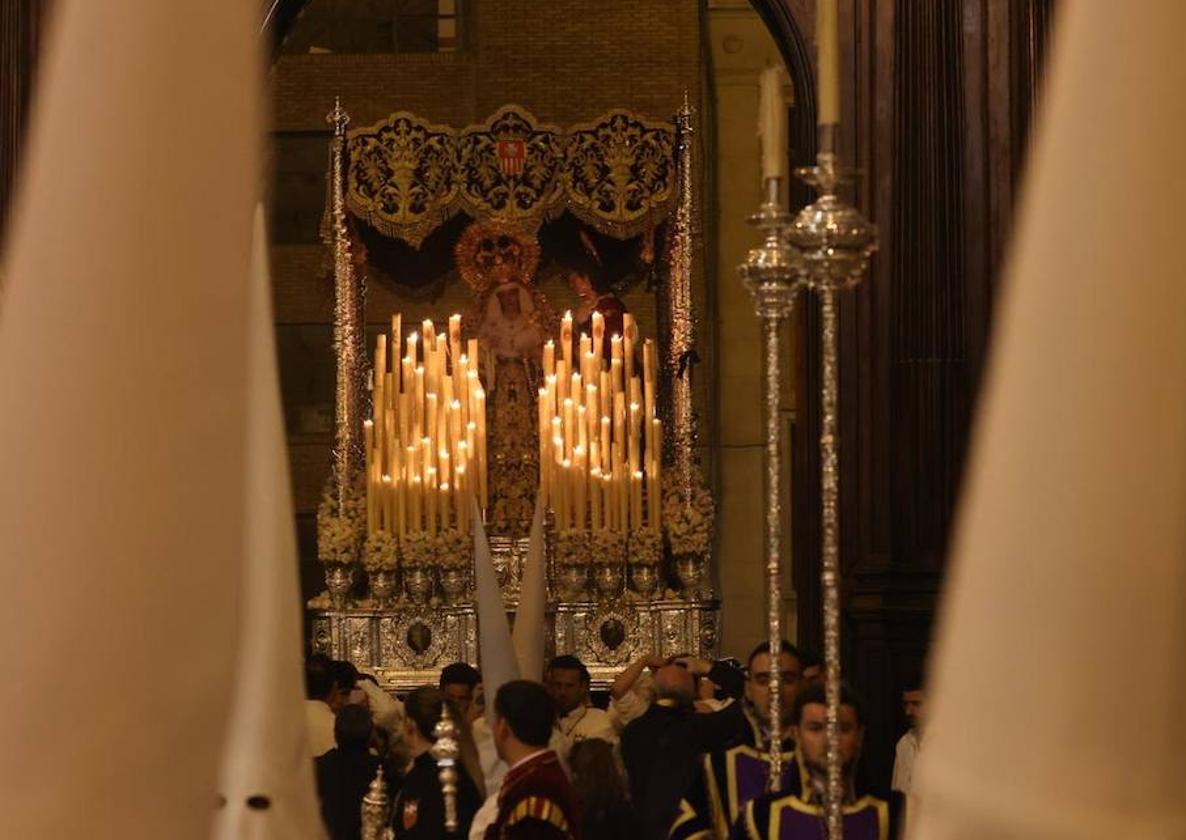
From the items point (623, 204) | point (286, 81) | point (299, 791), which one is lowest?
point (299, 791)

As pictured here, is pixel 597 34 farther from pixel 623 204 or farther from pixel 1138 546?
pixel 1138 546

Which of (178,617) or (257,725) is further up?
(178,617)

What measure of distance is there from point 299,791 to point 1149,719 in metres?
1.25

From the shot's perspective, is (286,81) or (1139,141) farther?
(286,81)

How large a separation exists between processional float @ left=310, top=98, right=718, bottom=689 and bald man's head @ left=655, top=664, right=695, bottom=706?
8.37m

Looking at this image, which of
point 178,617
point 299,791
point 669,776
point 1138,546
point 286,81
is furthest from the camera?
point 286,81

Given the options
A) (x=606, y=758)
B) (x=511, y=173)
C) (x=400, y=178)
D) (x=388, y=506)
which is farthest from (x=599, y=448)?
(x=606, y=758)

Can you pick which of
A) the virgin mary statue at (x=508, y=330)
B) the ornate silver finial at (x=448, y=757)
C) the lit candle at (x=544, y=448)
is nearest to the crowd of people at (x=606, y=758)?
the ornate silver finial at (x=448, y=757)

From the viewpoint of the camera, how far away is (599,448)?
19.7 metres

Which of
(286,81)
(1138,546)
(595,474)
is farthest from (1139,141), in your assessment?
(286,81)

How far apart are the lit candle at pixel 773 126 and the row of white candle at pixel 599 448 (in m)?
13.8

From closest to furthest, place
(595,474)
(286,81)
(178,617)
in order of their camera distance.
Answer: (178,617) → (595,474) → (286,81)

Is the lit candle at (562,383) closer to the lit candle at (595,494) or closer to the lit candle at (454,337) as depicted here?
the lit candle at (595,494)

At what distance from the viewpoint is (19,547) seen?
1896mm
